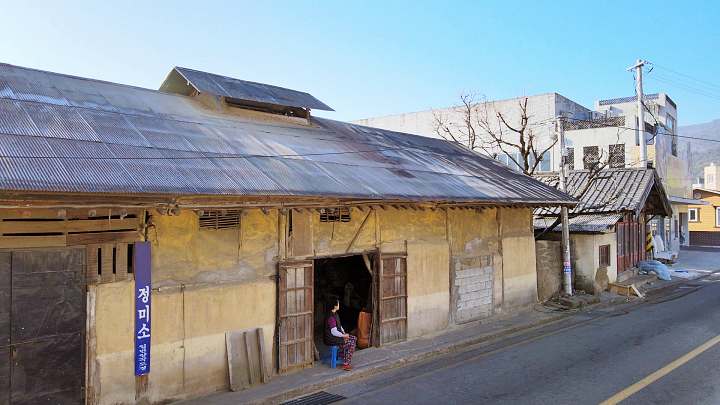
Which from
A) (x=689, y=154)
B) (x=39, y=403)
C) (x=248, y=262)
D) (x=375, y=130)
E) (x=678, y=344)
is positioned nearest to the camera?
(x=39, y=403)

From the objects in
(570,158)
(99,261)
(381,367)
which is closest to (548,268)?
(381,367)

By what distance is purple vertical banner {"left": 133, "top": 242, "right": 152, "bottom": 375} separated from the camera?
769cm

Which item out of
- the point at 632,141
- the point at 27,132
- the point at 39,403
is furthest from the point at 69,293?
the point at 632,141

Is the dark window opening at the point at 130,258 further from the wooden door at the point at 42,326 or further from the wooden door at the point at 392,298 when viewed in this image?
the wooden door at the point at 392,298

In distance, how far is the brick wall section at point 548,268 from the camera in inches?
687

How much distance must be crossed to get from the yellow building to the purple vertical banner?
145 ft

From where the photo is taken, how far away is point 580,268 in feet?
63.7

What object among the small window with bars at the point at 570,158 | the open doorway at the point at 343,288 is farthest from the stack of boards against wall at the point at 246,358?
the small window with bars at the point at 570,158

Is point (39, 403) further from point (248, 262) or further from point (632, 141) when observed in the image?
point (632, 141)

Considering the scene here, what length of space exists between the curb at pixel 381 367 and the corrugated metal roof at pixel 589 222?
6.34 metres

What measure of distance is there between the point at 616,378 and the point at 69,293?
359 inches

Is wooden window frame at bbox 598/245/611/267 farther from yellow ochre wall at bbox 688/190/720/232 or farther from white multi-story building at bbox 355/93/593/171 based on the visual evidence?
yellow ochre wall at bbox 688/190/720/232

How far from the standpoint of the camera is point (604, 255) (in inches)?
797

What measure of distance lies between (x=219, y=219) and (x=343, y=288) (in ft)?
21.4
